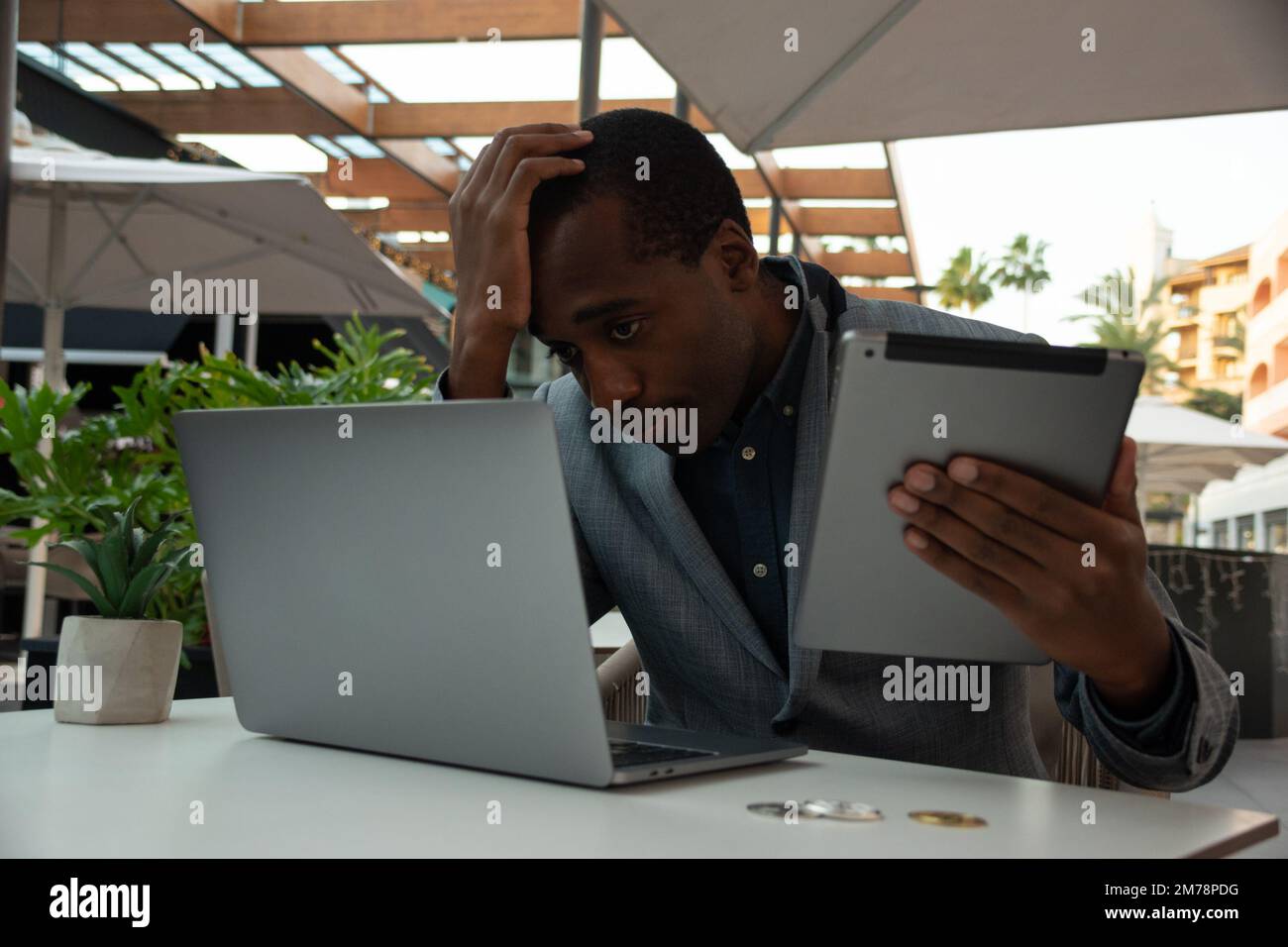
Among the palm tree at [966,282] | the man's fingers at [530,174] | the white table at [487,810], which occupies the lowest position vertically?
the white table at [487,810]

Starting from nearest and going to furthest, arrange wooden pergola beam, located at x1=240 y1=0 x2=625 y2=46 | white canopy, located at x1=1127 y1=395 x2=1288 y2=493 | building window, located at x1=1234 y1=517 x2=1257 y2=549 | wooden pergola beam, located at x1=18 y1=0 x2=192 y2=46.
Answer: wooden pergola beam, located at x1=18 y1=0 x2=192 y2=46
wooden pergola beam, located at x1=240 y1=0 x2=625 y2=46
white canopy, located at x1=1127 y1=395 x2=1288 y2=493
building window, located at x1=1234 y1=517 x2=1257 y2=549

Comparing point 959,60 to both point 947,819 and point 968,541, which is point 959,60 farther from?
point 947,819

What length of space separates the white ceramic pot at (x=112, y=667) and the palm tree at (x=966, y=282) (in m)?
40.3

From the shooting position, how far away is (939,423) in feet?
3.03

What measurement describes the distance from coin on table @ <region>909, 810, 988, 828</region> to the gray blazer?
494mm

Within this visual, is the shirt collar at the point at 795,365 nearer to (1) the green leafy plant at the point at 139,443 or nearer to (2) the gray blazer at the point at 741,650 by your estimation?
(2) the gray blazer at the point at 741,650

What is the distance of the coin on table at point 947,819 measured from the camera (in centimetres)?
86

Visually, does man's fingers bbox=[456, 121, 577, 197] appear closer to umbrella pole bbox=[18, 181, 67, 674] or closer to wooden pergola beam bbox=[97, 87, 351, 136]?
umbrella pole bbox=[18, 181, 67, 674]

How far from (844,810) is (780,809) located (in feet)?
0.16

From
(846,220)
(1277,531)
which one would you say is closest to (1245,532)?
(1277,531)

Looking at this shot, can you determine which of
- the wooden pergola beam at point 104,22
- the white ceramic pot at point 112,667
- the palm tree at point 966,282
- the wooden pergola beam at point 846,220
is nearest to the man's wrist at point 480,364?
the white ceramic pot at point 112,667

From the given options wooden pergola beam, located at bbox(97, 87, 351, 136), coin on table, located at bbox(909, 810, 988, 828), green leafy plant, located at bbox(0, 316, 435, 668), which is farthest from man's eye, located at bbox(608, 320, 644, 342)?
wooden pergola beam, located at bbox(97, 87, 351, 136)

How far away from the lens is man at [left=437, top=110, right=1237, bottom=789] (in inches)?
57.0
